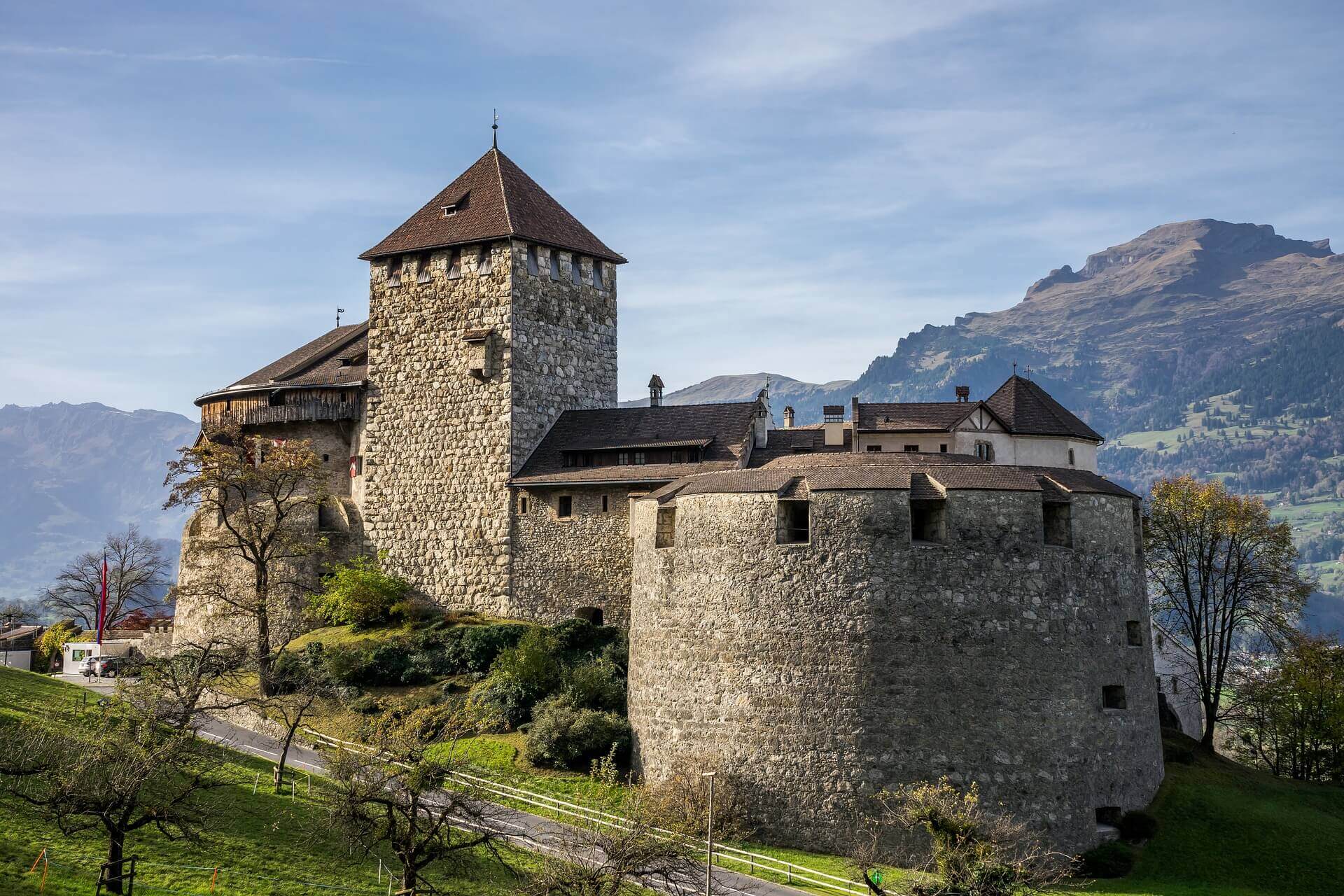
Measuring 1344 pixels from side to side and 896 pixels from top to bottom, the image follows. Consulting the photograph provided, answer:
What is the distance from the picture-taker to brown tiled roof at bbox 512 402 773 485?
160 ft

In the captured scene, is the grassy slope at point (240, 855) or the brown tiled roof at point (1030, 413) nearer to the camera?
the grassy slope at point (240, 855)

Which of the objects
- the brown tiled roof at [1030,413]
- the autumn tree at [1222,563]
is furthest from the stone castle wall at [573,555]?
the autumn tree at [1222,563]

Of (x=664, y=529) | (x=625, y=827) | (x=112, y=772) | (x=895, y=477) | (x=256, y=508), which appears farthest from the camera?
(x=256, y=508)

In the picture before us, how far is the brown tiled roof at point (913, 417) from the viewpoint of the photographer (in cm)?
5059

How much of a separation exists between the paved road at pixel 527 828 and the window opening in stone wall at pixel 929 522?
11.1 meters

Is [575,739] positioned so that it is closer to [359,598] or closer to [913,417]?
[359,598]

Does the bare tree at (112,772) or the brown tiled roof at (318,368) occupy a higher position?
the brown tiled roof at (318,368)

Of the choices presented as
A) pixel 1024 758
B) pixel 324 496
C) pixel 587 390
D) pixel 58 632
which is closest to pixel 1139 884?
pixel 1024 758

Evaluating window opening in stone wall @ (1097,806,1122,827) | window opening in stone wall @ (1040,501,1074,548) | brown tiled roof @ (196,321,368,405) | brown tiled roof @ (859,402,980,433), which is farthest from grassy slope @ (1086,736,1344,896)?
brown tiled roof @ (196,321,368,405)

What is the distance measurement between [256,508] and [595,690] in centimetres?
1769

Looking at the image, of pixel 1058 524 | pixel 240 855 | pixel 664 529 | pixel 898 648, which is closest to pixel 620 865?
pixel 240 855

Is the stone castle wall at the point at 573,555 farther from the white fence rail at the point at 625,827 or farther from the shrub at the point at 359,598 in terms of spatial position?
the white fence rail at the point at 625,827

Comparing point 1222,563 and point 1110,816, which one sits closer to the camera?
point 1110,816

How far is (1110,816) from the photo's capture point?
3956 centimetres
